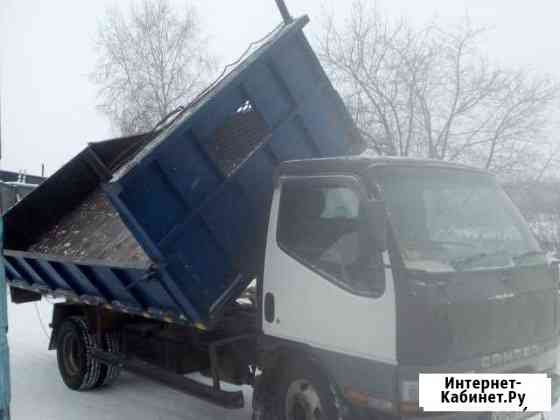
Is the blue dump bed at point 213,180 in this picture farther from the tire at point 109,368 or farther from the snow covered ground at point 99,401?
the snow covered ground at point 99,401

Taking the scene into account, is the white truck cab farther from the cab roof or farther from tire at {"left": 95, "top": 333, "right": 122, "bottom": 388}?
tire at {"left": 95, "top": 333, "right": 122, "bottom": 388}

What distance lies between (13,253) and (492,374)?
5.24m

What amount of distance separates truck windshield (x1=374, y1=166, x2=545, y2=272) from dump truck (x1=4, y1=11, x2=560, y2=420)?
0.01 m

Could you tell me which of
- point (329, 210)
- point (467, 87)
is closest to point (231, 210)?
point (329, 210)

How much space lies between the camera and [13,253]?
6574mm

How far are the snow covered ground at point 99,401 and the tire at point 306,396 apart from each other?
166 centimetres

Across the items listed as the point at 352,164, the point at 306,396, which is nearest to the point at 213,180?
the point at 352,164

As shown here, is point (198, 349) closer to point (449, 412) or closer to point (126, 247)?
point (126, 247)

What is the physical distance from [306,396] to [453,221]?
5.21 ft

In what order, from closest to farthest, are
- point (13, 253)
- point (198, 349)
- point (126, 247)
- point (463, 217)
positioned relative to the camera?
point (463, 217) < point (198, 349) < point (126, 247) < point (13, 253)

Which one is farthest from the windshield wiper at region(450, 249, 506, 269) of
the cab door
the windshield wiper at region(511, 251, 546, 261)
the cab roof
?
the cab roof

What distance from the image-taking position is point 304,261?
4.13 metres

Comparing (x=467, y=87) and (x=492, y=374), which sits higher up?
(x=467, y=87)

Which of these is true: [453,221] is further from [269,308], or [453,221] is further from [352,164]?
[269,308]
